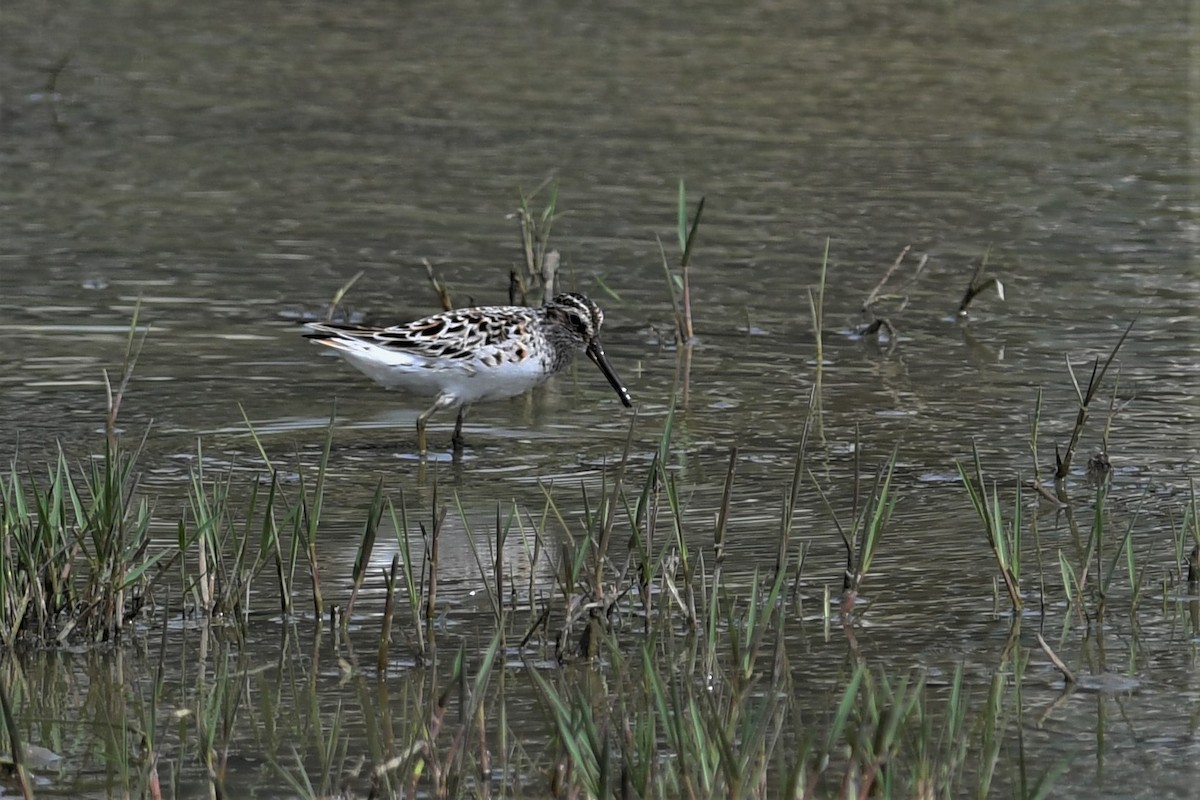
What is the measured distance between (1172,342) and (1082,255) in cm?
215

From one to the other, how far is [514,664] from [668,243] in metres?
7.63

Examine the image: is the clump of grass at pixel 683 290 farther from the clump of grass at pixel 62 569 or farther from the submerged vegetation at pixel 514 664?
the clump of grass at pixel 62 569

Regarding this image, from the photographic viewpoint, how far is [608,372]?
1006 cm

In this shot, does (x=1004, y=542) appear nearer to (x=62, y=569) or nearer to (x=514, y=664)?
(x=514, y=664)

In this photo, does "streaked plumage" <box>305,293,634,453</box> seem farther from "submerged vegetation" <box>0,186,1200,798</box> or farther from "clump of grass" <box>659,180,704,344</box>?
"submerged vegetation" <box>0,186,1200,798</box>

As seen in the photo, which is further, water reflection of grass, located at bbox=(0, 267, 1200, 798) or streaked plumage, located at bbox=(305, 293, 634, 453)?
streaked plumage, located at bbox=(305, 293, 634, 453)

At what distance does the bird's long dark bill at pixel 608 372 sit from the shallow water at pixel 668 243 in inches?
5.4

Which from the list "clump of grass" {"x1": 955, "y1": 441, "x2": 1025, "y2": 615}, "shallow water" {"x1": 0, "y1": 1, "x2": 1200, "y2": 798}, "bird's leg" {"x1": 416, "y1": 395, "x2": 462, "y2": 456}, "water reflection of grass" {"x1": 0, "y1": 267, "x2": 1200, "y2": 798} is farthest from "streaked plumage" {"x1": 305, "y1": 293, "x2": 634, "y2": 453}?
"clump of grass" {"x1": 955, "y1": 441, "x2": 1025, "y2": 615}

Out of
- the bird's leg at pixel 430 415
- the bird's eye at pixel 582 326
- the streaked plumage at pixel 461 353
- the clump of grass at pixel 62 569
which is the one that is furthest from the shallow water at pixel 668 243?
the clump of grass at pixel 62 569

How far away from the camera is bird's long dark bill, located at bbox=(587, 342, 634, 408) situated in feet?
32.6

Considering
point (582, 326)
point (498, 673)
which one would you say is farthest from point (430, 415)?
point (498, 673)

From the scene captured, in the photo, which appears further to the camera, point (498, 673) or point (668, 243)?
point (668, 243)

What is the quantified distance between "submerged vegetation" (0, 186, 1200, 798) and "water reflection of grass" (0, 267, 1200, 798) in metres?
0.01

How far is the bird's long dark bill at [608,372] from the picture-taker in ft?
32.6
